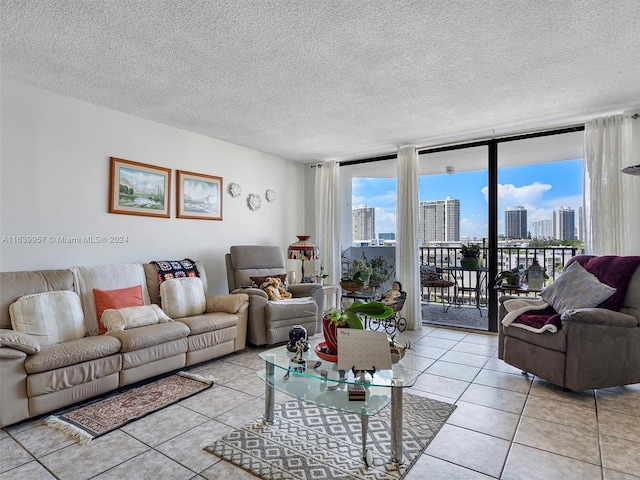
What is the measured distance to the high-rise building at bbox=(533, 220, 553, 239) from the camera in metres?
5.41

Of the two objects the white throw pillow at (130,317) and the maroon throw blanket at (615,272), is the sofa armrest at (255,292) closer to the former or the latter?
the white throw pillow at (130,317)

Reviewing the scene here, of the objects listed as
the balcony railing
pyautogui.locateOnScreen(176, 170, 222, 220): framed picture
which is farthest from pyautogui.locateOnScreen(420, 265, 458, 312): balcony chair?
pyautogui.locateOnScreen(176, 170, 222, 220): framed picture

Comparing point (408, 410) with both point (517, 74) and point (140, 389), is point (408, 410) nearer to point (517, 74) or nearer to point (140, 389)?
point (140, 389)

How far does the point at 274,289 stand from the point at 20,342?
8.00ft

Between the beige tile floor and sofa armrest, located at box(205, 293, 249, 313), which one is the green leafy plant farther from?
sofa armrest, located at box(205, 293, 249, 313)

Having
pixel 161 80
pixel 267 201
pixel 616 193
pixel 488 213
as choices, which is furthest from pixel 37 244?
pixel 616 193

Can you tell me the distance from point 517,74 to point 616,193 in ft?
6.14

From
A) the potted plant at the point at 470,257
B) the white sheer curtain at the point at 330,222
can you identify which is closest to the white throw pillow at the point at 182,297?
the white sheer curtain at the point at 330,222

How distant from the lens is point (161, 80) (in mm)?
3020

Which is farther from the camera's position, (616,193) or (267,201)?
(267,201)

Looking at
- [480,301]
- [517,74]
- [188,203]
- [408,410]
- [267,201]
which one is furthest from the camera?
[480,301]

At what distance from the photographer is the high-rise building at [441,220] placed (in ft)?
20.9

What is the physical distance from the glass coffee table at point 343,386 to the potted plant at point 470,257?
3409mm

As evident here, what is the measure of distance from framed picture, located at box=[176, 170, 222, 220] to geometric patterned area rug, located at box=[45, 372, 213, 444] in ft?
6.61
